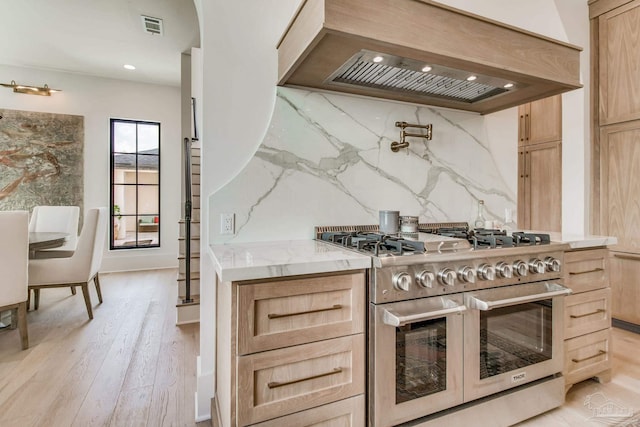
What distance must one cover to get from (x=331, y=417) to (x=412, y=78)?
1718mm

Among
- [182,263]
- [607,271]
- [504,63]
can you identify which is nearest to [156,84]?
[182,263]

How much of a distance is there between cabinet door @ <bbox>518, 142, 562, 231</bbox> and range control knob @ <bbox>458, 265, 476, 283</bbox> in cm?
262

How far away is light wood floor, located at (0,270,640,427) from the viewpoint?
5.49 ft

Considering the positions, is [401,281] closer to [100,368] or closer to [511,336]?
[511,336]

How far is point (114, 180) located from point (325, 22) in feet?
17.0

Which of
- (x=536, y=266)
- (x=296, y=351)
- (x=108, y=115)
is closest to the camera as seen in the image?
(x=296, y=351)

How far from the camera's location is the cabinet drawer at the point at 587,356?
179cm

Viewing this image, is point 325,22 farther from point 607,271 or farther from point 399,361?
point 607,271

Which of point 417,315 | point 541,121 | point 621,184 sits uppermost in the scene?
point 541,121

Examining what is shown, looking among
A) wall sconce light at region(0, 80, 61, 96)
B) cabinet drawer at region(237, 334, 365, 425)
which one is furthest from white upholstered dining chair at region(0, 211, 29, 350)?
wall sconce light at region(0, 80, 61, 96)

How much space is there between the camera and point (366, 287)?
128 centimetres

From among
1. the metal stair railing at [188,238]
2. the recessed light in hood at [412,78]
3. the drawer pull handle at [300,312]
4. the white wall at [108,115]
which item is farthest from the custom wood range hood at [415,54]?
the white wall at [108,115]

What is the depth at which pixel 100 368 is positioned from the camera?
215 cm

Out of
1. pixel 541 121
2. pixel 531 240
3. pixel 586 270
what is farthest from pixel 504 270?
pixel 541 121
